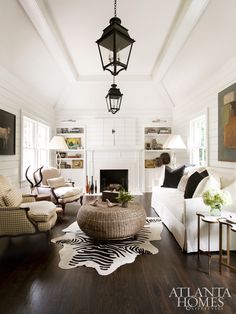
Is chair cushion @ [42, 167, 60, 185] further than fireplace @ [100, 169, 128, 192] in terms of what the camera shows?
No

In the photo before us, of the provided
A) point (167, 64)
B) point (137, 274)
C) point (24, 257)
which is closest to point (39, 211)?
point (24, 257)

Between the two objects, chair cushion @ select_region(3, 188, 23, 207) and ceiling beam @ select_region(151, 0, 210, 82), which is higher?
ceiling beam @ select_region(151, 0, 210, 82)

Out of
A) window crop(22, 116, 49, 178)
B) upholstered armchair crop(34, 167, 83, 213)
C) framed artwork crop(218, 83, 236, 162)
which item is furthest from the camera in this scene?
window crop(22, 116, 49, 178)

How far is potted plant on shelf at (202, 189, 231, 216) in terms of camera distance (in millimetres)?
2482

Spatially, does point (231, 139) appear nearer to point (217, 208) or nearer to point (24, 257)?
point (217, 208)

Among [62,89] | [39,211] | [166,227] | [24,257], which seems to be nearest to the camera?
[24,257]

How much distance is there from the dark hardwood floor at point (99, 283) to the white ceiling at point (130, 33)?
3.27 meters

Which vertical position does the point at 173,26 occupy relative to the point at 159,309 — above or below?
above

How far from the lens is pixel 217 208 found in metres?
2.53

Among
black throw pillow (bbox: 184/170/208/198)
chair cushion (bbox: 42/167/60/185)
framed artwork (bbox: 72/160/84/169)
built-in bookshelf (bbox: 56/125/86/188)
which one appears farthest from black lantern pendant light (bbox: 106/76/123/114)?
framed artwork (bbox: 72/160/84/169)

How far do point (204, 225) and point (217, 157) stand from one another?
1.75 meters

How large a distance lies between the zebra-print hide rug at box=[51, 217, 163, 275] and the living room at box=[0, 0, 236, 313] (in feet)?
0.33

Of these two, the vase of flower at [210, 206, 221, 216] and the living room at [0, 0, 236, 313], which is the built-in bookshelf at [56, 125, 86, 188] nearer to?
the living room at [0, 0, 236, 313]

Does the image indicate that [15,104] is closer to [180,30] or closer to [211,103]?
[180,30]
